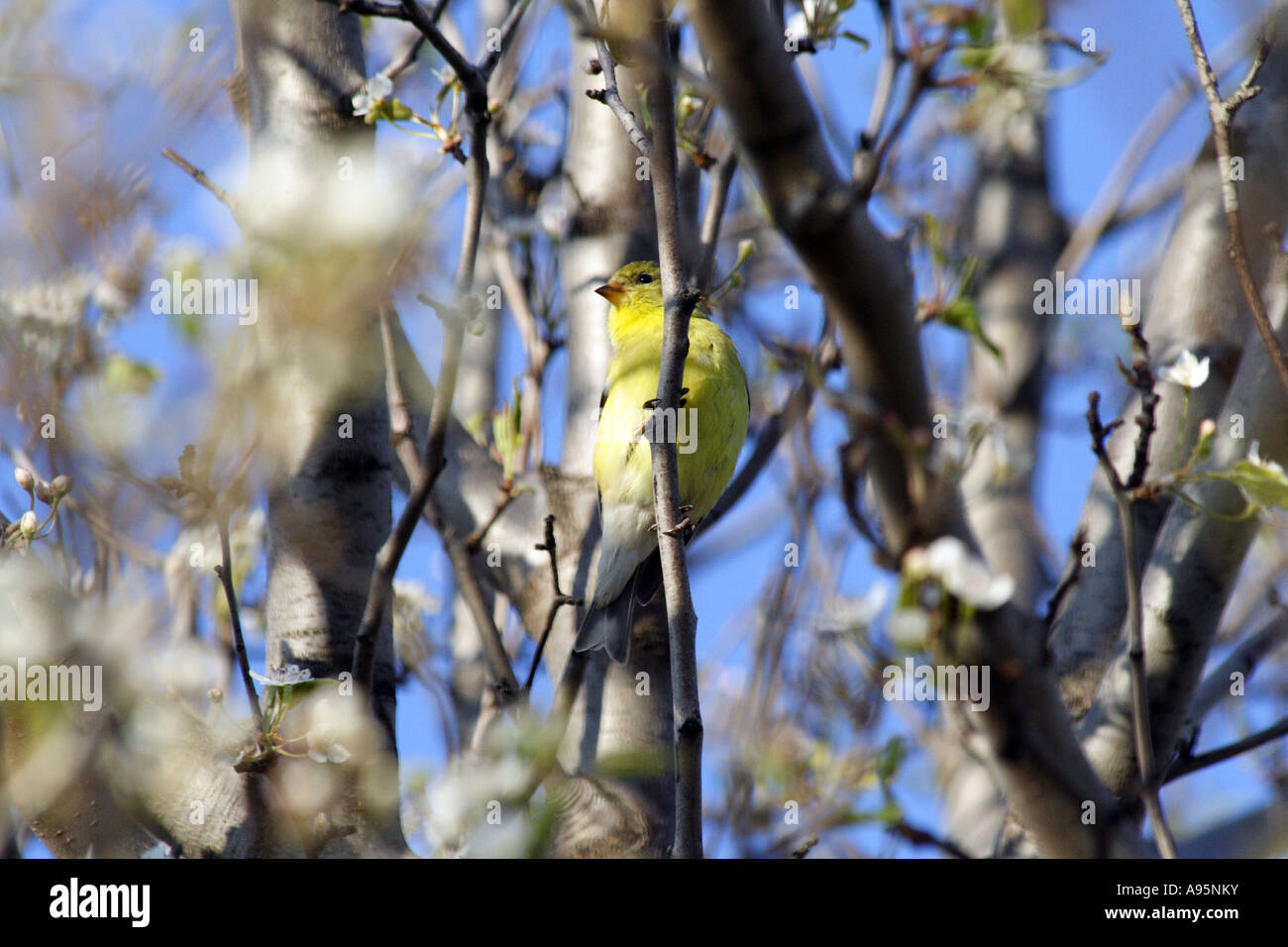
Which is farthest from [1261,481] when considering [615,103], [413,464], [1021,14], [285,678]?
[285,678]

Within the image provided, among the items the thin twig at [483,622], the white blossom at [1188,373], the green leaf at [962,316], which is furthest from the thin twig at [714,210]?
the white blossom at [1188,373]

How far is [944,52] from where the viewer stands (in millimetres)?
3221

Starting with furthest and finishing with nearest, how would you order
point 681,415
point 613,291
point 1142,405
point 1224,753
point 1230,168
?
point 613,291 → point 681,415 → point 1224,753 → point 1142,405 → point 1230,168

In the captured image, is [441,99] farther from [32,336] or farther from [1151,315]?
[1151,315]

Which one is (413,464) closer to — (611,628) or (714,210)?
(611,628)

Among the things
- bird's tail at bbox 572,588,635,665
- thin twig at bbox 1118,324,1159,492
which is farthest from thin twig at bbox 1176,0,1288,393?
bird's tail at bbox 572,588,635,665

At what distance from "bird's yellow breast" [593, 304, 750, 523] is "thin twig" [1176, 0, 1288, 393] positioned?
1773mm

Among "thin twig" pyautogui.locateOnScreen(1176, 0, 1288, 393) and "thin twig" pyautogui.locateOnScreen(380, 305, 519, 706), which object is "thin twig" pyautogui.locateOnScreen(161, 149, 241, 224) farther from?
"thin twig" pyautogui.locateOnScreen(1176, 0, 1288, 393)

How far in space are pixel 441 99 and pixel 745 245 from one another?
1015 millimetres

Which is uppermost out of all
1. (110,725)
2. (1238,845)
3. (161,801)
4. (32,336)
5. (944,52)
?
(944,52)

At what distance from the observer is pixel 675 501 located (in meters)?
2.20

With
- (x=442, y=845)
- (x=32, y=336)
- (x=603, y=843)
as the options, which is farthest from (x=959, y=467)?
(x=32, y=336)

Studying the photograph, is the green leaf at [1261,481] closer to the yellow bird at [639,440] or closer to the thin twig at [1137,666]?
the thin twig at [1137,666]

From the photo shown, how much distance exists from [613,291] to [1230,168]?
225 centimetres
